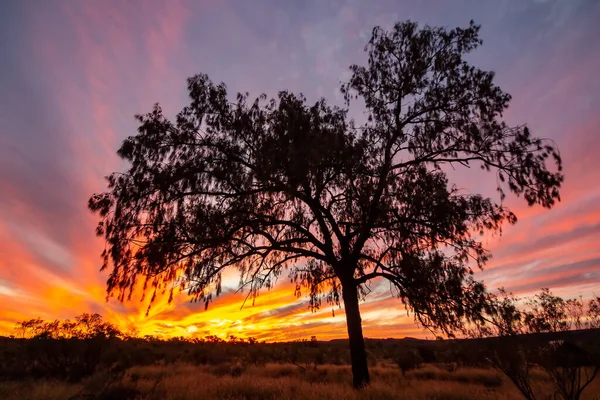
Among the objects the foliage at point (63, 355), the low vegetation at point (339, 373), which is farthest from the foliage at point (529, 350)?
the foliage at point (63, 355)

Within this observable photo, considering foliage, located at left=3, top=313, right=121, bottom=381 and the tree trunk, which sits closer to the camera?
the tree trunk

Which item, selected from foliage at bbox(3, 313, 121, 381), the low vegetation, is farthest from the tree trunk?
foliage at bbox(3, 313, 121, 381)

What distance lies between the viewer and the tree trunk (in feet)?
32.2

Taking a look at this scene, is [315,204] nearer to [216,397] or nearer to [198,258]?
[198,258]

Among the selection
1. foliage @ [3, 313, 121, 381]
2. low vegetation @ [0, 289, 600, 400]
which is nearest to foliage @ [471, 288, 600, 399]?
low vegetation @ [0, 289, 600, 400]

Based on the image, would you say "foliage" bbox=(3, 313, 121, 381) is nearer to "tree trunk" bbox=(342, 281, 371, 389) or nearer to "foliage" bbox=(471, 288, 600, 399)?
"tree trunk" bbox=(342, 281, 371, 389)

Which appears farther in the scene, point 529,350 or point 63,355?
point 63,355

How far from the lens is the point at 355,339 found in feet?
32.3

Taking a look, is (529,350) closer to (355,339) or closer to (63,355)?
(355,339)

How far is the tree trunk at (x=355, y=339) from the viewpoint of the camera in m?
9.80

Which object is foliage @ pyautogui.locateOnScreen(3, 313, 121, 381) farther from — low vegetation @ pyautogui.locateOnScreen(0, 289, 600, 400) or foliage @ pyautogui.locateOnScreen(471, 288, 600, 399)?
foliage @ pyautogui.locateOnScreen(471, 288, 600, 399)

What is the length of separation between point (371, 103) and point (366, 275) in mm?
5081

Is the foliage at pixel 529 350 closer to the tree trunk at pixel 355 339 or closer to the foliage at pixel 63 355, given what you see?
the tree trunk at pixel 355 339

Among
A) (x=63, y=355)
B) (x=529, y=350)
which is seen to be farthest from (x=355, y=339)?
(x=63, y=355)
